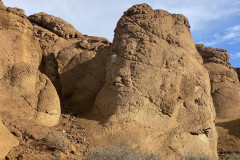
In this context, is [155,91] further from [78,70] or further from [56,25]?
[56,25]

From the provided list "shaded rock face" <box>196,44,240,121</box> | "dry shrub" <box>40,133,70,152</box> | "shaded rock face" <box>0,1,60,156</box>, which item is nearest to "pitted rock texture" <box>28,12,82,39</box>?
"shaded rock face" <box>0,1,60,156</box>

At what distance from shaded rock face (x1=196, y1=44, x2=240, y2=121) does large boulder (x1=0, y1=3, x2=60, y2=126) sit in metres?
15.3

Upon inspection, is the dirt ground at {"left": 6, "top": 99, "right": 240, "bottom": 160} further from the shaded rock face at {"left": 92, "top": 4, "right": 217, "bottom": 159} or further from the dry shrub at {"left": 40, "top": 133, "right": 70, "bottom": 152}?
the shaded rock face at {"left": 92, "top": 4, "right": 217, "bottom": 159}

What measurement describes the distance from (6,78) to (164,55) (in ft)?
14.6

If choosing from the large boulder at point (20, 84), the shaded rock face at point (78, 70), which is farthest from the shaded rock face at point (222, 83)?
the large boulder at point (20, 84)

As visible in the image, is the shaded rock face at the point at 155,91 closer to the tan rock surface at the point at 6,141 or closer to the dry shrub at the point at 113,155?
the dry shrub at the point at 113,155

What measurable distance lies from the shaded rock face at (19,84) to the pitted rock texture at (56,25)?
4706 mm

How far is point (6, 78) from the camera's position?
23.2ft

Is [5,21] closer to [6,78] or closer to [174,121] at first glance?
[6,78]

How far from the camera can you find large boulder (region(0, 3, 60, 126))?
6.86 meters

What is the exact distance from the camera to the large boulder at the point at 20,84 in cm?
686

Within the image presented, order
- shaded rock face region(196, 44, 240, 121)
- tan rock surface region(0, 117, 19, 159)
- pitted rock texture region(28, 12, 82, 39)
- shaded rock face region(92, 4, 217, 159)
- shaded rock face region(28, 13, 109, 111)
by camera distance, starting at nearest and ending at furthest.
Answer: tan rock surface region(0, 117, 19, 159) < shaded rock face region(92, 4, 217, 159) < shaded rock face region(28, 13, 109, 111) < pitted rock texture region(28, 12, 82, 39) < shaded rock face region(196, 44, 240, 121)

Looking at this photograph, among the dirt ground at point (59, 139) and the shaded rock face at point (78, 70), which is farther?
the shaded rock face at point (78, 70)

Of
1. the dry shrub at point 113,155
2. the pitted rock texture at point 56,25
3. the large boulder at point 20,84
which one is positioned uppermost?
the pitted rock texture at point 56,25
